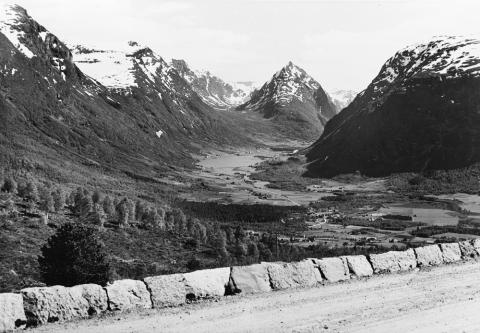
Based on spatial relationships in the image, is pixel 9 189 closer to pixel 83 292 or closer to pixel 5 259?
pixel 5 259

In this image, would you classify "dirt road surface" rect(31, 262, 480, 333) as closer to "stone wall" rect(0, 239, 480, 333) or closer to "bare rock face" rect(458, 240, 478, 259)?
"stone wall" rect(0, 239, 480, 333)

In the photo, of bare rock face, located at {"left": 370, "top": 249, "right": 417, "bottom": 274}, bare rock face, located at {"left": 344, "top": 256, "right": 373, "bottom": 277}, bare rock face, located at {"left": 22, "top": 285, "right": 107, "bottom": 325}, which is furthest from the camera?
bare rock face, located at {"left": 370, "top": 249, "right": 417, "bottom": 274}

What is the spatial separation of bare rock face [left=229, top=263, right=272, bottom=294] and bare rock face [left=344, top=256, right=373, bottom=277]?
5462 mm

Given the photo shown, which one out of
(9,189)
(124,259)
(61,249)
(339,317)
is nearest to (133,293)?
(339,317)

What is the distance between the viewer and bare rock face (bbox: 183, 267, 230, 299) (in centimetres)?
2695

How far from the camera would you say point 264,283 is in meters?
28.6

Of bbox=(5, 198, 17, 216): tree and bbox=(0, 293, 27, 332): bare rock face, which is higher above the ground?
bbox=(5, 198, 17, 216): tree

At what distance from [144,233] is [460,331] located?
434ft

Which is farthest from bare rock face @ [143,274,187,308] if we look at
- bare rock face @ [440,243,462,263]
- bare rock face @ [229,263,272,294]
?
bare rock face @ [440,243,462,263]

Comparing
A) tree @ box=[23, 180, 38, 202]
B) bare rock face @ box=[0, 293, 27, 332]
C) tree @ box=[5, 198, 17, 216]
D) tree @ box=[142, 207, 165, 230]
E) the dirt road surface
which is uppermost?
tree @ box=[23, 180, 38, 202]

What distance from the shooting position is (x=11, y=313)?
2266 cm

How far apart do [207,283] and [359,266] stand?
30.8ft

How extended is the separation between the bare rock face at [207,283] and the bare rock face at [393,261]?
30.9 feet

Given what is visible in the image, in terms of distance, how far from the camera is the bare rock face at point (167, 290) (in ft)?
85.0
